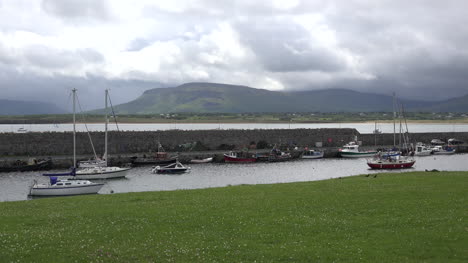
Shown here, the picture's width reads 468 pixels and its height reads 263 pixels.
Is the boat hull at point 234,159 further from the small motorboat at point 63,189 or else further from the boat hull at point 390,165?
the small motorboat at point 63,189

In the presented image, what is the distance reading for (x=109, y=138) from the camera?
69.6 metres

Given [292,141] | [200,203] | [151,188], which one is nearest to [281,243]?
[200,203]

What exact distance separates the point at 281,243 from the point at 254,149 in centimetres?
6509

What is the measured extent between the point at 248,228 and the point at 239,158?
51.2 metres

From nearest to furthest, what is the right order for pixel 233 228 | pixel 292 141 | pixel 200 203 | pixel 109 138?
pixel 233 228, pixel 200 203, pixel 109 138, pixel 292 141

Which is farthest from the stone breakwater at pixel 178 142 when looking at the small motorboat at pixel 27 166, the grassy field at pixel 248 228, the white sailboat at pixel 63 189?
the grassy field at pixel 248 228

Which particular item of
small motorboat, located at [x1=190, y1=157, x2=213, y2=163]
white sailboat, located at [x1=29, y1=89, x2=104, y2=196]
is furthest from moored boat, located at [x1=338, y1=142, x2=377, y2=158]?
white sailboat, located at [x1=29, y1=89, x2=104, y2=196]

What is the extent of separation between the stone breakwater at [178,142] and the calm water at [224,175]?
7663mm

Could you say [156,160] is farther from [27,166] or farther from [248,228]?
[248,228]

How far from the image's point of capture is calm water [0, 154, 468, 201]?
42.7 metres

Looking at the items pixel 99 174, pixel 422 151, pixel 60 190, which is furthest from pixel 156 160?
pixel 422 151

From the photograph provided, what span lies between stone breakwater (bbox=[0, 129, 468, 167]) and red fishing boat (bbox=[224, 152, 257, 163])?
59.7 inches

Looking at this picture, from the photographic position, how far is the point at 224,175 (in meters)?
52.4

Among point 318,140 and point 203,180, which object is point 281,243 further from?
point 318,140
